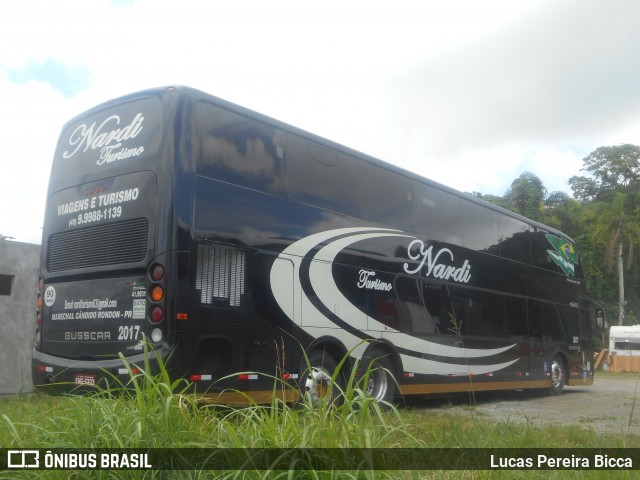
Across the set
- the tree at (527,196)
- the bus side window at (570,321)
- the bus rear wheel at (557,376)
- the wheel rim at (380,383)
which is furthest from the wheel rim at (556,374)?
the tree at (527,196)

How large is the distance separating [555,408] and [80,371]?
27.4 ft

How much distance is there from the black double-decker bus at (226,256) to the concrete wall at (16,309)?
154 inches

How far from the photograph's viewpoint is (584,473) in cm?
489

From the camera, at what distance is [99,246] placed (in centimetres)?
782

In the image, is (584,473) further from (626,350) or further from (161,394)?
(626,350)

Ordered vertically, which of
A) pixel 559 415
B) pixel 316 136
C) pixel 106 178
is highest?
pixel 316 136

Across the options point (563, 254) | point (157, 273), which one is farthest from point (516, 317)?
point (157, 273)

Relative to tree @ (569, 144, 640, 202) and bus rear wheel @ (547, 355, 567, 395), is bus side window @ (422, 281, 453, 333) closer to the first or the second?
bus rear wheel @ (547, 355, 567, 395)

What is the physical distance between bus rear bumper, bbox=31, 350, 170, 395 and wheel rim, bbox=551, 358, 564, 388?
37.1ft

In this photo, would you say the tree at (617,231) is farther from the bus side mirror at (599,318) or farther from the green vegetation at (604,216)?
the bus side mirror at (599,318)

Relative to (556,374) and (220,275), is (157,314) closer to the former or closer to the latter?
(220,275)

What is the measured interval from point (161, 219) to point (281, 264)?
175 cm

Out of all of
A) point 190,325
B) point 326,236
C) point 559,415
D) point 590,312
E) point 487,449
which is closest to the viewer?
point 487,449

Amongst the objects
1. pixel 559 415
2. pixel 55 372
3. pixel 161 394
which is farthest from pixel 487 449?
pixel 559 415
